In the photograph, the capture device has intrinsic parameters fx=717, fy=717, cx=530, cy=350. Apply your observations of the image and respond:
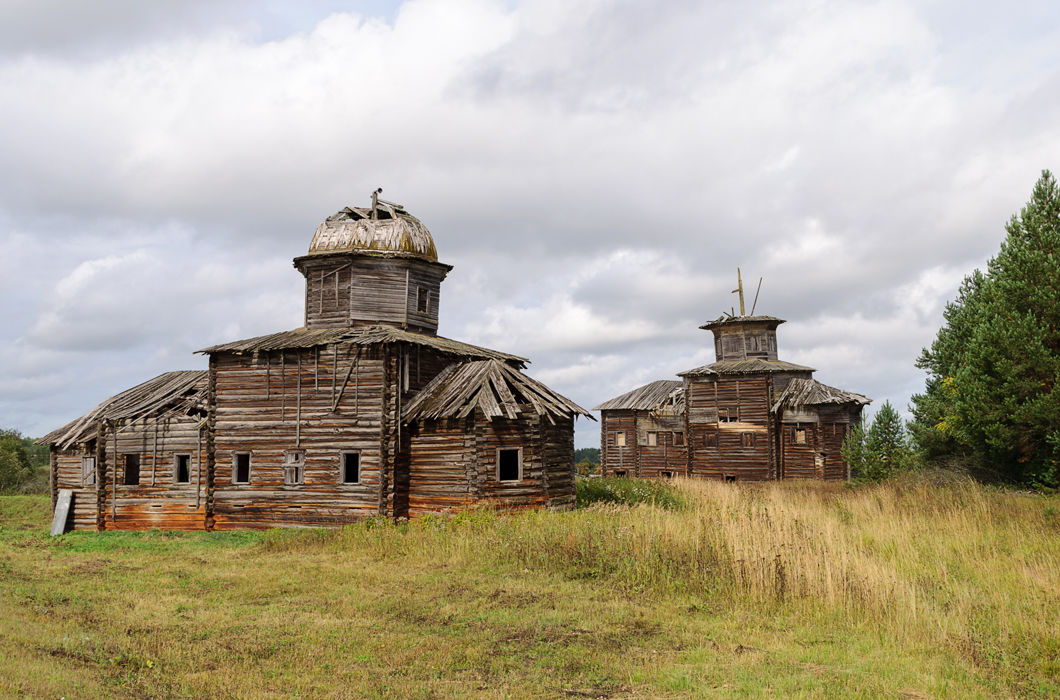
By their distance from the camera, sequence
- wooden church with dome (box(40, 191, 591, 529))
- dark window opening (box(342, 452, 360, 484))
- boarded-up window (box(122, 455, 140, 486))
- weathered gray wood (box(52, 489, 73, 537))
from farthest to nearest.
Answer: boarded-up window (box(122, 455, 140, 486)) → weathered gray wood (box(52, 489, 73, 537)) → dark window opening (box(342, 452, 360, 484)) → wooden church with dome (box(40, 191, 591, 529))

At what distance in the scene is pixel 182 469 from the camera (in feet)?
81.0

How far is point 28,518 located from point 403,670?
2838cm

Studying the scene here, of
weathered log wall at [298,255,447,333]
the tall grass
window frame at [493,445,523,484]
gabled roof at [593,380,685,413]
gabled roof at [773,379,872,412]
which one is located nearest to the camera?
the tall grass

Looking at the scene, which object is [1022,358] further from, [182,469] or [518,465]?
[182,469]

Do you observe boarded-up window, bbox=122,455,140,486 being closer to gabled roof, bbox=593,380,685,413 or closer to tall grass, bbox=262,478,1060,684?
tall grass, bbox=262,478,1060,684

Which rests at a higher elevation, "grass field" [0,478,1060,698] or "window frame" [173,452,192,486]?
"window frame" [173,452,192,486]

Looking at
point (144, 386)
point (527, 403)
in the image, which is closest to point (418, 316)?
point (527, 403)

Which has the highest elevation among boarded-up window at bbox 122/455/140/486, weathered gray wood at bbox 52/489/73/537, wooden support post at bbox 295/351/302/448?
wooden support post at bbox 295/351/302/448

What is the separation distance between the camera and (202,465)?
24.1 metres

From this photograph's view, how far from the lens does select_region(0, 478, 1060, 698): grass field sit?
773 cm

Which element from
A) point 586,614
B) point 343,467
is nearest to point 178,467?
point 343,467

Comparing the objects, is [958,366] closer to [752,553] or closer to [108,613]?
[752,553]

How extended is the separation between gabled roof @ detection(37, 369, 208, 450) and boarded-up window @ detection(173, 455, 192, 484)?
1629 mm

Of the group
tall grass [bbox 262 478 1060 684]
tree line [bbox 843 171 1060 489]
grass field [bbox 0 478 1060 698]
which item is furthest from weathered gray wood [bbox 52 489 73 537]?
tree line [bbox 843 171 1060 489]
